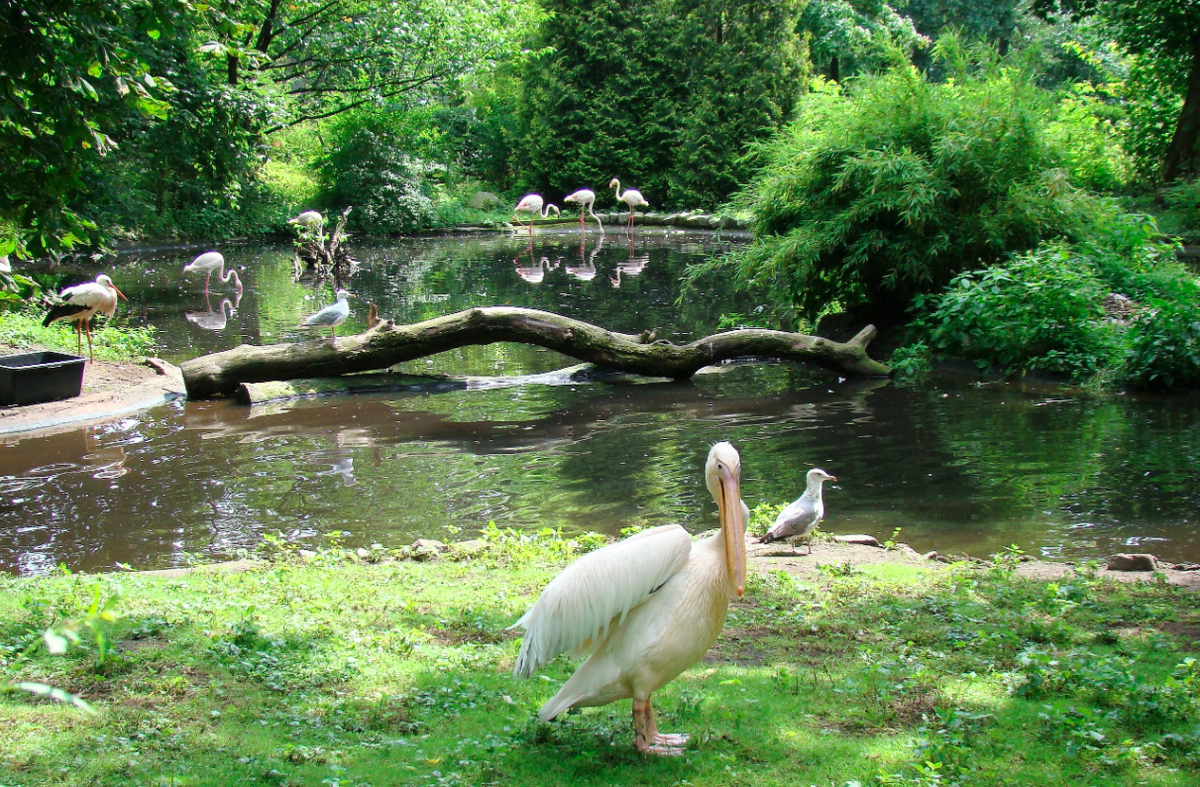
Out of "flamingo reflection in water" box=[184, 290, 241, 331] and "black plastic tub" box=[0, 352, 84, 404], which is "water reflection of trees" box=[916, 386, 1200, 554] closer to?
"black plastic tub" box=[0, 352, 84, 404]

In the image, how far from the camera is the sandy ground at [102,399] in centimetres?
1009

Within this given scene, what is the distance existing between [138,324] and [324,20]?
1081 centimetres

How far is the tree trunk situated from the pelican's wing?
23.3 m

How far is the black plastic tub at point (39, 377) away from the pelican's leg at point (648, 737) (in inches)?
369

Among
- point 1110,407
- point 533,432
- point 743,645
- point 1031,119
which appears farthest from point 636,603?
point 1031,119

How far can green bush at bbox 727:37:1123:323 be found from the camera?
13062 mm

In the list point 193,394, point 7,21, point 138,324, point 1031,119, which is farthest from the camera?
point 138,324

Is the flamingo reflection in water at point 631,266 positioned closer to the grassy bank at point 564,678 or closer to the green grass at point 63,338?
the green grass at point 63,338

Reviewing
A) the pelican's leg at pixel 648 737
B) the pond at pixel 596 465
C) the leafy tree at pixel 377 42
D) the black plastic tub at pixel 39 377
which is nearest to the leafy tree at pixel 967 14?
the leafy tree at pixel 377 42

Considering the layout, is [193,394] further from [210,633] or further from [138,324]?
[210,633]

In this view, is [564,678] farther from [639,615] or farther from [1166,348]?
[1166,348]

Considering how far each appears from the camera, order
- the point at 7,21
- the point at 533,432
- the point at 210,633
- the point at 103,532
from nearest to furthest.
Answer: the point at 210,633 < the point at 7,21 < the point at 103,532 < the point at 533,432

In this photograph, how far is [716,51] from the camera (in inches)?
1457

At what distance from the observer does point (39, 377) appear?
10508mm
